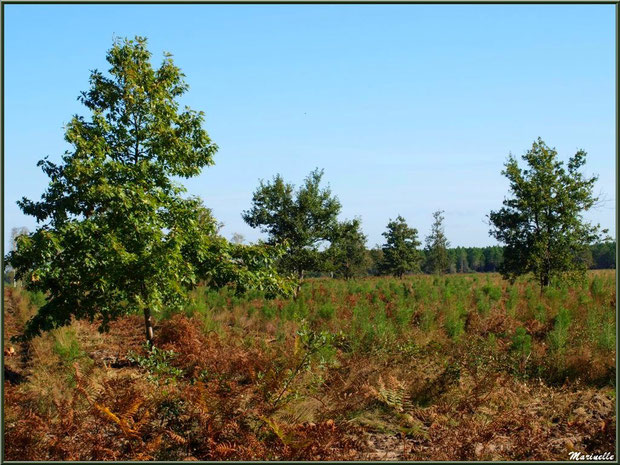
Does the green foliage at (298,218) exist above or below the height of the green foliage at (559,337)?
above

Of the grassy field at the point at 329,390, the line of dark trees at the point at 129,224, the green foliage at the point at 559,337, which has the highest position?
the line of dark trees at the point at 129,224

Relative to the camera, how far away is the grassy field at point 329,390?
6758mm

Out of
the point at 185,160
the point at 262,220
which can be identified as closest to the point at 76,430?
the point at 185,160

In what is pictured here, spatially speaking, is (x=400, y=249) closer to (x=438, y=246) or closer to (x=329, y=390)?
(x=438, y=246)

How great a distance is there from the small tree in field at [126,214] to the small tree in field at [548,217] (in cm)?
1454

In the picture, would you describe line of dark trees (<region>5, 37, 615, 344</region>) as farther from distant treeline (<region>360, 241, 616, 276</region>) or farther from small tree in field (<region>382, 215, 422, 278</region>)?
distant treeline (<region>360, 241, 616, 276</region>)

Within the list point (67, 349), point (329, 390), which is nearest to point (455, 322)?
point (329, 390)

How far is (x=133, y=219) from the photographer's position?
30.3 ft

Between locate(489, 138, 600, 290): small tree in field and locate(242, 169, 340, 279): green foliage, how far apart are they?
8301 mm

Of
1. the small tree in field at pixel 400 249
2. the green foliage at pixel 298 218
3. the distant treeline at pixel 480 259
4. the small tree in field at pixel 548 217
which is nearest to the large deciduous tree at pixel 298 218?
the green foliage at pixel 298 218

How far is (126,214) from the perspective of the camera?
30.8 feet

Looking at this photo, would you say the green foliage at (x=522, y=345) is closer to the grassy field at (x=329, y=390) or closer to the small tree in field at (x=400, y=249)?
the grassy field at (x=329, y=390)

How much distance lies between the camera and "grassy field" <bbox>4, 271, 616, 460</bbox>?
676 centimetres

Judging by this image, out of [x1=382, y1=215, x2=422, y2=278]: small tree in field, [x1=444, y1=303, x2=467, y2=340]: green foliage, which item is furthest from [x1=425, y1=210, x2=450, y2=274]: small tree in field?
[x1=444, y1=303, x2=467, y2=340]: green foliage
